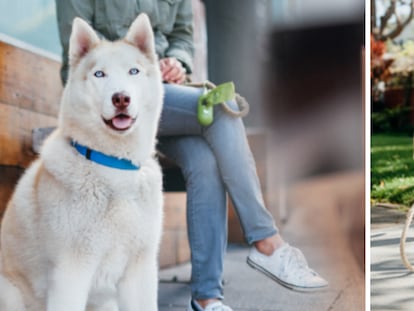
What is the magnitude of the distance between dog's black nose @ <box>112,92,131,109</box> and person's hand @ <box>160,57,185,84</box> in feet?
0.90

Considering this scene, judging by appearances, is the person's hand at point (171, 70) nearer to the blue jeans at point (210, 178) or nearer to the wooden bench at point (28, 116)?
the blue jeans at point (210, 178)

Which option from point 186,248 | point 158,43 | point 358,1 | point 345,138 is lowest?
point 186,248

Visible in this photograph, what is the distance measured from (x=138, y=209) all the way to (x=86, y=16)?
700 millimetres

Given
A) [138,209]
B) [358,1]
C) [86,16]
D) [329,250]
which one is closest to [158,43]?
[86,16]

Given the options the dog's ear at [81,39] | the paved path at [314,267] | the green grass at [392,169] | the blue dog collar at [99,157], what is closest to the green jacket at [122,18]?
the dog's ear at [81,39]

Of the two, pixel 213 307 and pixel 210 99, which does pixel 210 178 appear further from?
pixel 213 307

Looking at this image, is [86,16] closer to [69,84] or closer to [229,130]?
[69,84]

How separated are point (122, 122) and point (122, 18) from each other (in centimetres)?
41

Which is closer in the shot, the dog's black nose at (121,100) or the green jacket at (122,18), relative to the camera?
the dog's black nose at (121,100)

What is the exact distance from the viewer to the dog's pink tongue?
1990 mm

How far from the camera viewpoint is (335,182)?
7.46ft

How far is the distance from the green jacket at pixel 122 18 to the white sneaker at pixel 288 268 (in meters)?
0.76

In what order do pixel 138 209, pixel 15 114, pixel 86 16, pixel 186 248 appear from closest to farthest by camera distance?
pixel 138 209 → pixel 86 16 → pixel 15 114 → pixel 186 248

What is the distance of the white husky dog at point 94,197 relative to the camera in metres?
1.96
